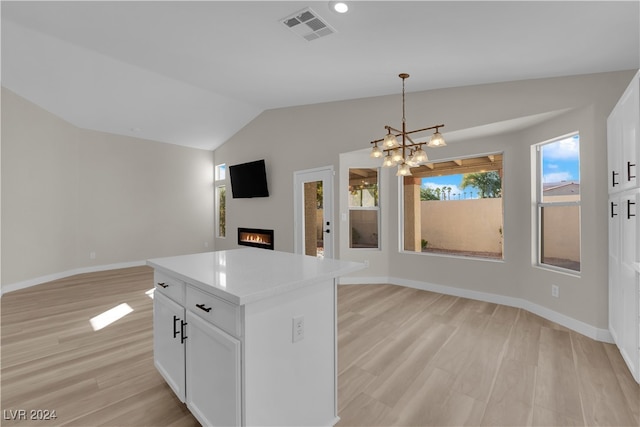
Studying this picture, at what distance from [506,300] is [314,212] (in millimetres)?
3138

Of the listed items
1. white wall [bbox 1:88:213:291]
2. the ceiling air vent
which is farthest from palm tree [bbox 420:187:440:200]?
white wall [bbox 1:88:213:291]

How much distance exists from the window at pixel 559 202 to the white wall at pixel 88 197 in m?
6.80

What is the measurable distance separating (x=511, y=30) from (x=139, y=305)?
4824mm

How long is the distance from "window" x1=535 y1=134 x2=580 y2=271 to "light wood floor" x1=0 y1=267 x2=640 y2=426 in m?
0.78

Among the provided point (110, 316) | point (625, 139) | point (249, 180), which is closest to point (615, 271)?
point (625, 139)

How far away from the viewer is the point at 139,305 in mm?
3799

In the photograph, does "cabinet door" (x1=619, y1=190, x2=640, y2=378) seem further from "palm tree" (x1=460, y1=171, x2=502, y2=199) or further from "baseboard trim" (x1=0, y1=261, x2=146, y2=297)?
"baseboard trim" (x1=0, y1=261, x2=146, y2=297)

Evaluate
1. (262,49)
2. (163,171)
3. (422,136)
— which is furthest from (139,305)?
(422,136)

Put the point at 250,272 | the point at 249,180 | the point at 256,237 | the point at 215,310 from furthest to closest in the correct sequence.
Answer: the point at 256,237 < the point at 249,180 < the point at 250,272 < the point at 215,310

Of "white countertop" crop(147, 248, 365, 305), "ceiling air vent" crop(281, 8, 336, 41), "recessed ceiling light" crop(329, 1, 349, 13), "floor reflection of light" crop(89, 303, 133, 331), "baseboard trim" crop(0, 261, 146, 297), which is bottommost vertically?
"floor reflection of light" crop(89, 303, 133, 331)

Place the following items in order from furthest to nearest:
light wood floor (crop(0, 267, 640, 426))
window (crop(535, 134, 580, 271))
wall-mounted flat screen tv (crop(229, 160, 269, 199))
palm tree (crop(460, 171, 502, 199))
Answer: wall-mounted flat screen tv (crop(229, 160, 269, 199)) < palm tree (crop(460, 171, 502, 199)) < window (crop(535, 134, 580, 271)) < light wood floor (crop(0, 267, 640, 426))

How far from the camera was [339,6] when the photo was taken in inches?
91.6

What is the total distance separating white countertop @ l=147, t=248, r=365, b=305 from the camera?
1272mm

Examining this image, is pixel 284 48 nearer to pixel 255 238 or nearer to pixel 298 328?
pixel 298 328
